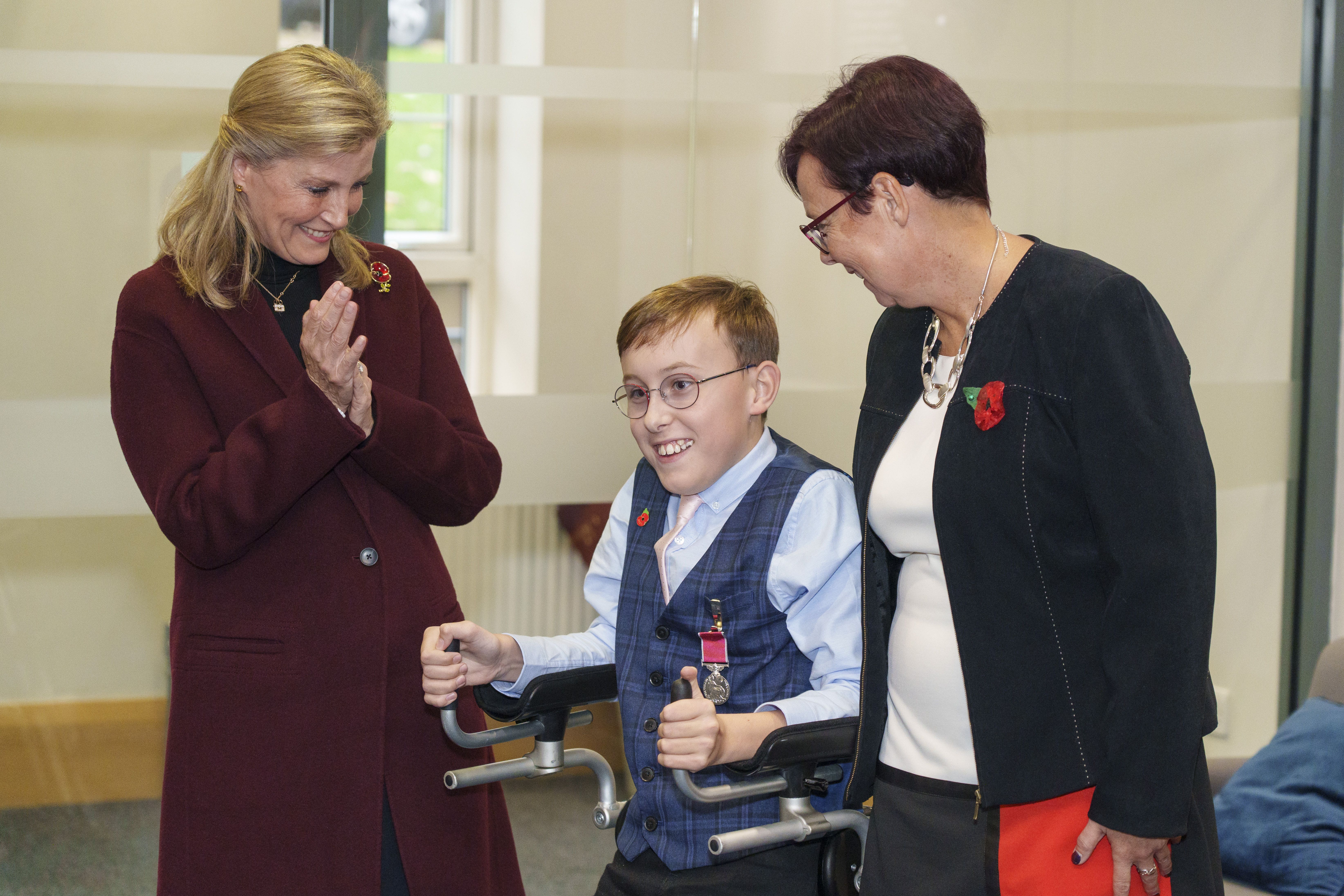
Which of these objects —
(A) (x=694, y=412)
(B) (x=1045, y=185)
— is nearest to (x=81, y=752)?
(A) (x=694, y=412)

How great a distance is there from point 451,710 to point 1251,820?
65.6 inches

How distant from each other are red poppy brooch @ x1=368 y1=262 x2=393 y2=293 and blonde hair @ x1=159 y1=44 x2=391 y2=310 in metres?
0.17

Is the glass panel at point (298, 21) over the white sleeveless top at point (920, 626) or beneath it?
over

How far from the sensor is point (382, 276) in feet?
5.75

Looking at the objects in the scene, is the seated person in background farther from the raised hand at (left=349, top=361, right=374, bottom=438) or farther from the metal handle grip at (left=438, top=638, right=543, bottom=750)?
the raised hand at (left=349, top=361, right=374, bottom=438)

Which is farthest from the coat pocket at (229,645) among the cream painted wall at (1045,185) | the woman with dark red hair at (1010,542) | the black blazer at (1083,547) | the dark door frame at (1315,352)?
the dark door frame at (1315,352)

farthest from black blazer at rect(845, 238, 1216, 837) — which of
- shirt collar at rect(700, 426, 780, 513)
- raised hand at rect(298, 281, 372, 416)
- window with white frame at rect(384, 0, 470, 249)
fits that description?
window with white frame at rect(384, 0, 470, 249)

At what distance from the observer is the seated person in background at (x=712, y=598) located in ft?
4.85

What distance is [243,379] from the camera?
1.59 metres

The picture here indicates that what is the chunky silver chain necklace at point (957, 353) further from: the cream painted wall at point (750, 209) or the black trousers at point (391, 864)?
the cream painted wall at point (750, 209)

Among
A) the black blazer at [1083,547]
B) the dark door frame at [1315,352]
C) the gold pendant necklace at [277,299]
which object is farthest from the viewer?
the dark door frame at [1315,352]

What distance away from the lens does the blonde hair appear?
1562 mm

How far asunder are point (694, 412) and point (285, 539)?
22.3 inches

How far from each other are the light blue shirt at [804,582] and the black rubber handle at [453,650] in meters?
0.08
